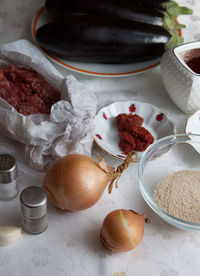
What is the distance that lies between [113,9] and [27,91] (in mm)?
452


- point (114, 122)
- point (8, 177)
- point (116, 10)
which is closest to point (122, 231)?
point (8, 177)

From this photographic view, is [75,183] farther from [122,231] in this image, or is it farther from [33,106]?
[33,106]

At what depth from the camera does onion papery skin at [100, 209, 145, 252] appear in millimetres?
796

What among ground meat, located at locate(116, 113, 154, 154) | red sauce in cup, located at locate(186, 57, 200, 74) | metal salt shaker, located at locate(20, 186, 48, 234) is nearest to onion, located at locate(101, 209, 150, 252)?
metal salt shaker, located at locate(20, 186, 48, 234)

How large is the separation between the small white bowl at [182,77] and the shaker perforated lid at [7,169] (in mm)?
517

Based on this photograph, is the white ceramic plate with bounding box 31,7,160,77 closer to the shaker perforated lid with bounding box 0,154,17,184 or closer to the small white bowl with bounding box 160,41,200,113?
the small white bowl with bounding box 160,41,200,113

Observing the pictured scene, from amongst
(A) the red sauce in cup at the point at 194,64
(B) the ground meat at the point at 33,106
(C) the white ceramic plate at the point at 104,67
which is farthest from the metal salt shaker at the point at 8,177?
(A) the red sauce in cup at the point at 194,64

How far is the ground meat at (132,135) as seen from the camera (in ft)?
3.41

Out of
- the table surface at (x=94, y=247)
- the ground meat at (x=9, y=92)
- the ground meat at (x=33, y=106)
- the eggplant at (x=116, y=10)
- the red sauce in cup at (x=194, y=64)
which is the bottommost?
the table surface at (x=94, y=247)

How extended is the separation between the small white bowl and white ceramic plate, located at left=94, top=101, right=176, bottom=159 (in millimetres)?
76

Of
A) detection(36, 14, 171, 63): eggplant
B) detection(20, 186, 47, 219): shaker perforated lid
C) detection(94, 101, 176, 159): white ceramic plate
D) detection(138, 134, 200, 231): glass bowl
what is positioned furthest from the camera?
detection(36, 14, 171, 63): eggplant

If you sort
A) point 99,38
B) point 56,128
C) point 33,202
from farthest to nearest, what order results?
1. point 99,38
2. point 56,128
3. point 33,202

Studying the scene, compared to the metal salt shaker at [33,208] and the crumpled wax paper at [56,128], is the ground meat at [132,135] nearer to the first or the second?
the crumpled wax paper at [56,128]

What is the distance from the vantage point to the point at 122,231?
2.61 feet
